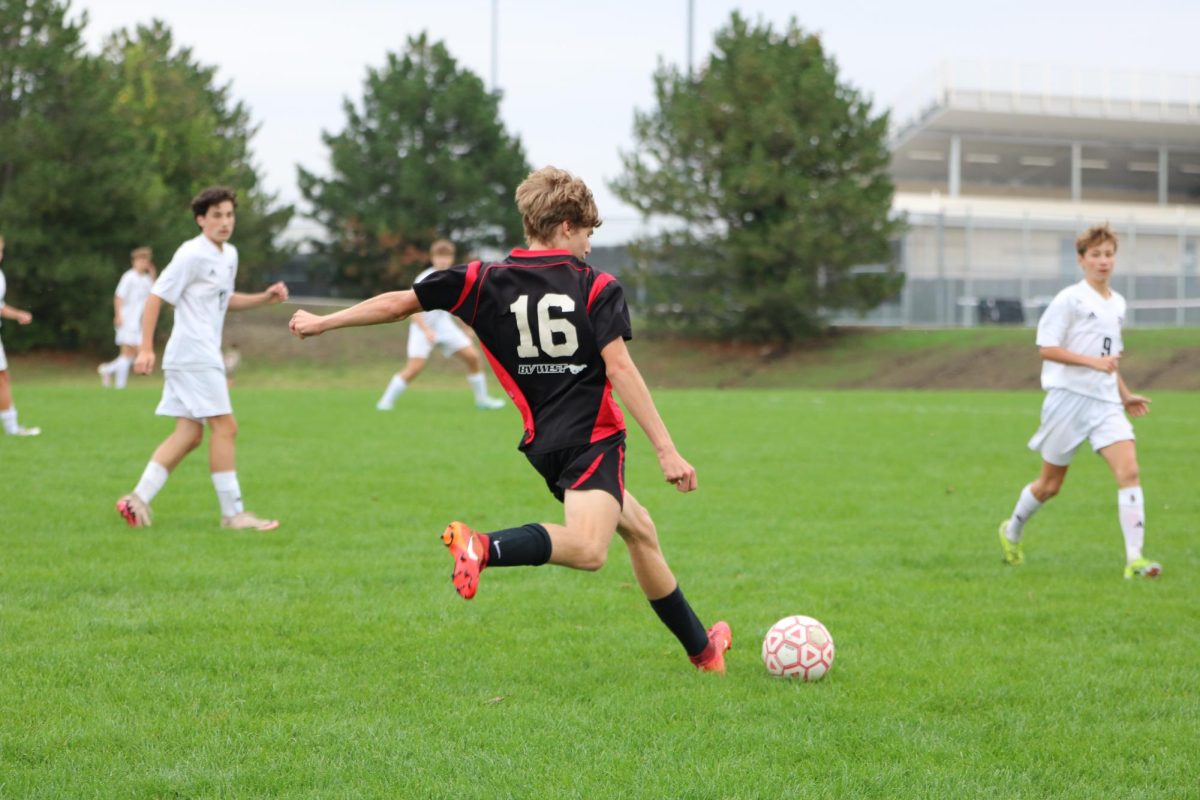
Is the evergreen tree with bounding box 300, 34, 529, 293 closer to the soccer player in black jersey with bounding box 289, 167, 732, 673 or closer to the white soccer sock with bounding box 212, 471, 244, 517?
the white soccer sock with bounding box 212, 471, 244, 517

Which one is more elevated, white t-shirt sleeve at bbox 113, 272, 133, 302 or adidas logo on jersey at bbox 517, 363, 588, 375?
white t-shirt sleeve at bbox 113, 272, 133, 302

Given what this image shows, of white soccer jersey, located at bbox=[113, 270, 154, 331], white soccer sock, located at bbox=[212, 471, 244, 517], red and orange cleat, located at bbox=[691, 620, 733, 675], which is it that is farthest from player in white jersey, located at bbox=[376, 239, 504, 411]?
red and orange cleat, located at bbox=[691, 620, 733, 675]

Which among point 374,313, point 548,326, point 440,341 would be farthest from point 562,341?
point 440,341

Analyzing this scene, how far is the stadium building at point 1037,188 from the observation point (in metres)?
38.8

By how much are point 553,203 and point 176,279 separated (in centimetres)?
440

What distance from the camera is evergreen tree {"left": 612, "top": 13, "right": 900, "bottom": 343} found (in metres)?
35.3

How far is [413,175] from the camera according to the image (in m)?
44.4

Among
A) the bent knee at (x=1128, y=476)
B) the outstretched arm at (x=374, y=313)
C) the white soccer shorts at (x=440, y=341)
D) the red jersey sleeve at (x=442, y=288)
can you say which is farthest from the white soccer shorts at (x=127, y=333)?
the red jersey sleeve at (x=442, y=288)

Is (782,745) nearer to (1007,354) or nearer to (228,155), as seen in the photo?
(1007,354)

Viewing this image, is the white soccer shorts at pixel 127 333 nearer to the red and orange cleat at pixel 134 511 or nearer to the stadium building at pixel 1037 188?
the red and orange cleat at pixel 134 511

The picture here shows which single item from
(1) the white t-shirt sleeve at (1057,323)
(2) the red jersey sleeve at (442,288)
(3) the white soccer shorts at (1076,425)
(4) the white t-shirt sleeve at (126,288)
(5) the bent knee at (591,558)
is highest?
(4) the white t-shirt sleeve at (126,288)

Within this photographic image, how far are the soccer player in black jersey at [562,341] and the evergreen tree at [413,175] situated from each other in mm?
40174

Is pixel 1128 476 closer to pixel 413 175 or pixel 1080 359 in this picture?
pixel 1080 359

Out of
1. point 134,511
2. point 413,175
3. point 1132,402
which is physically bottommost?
point 134,511
